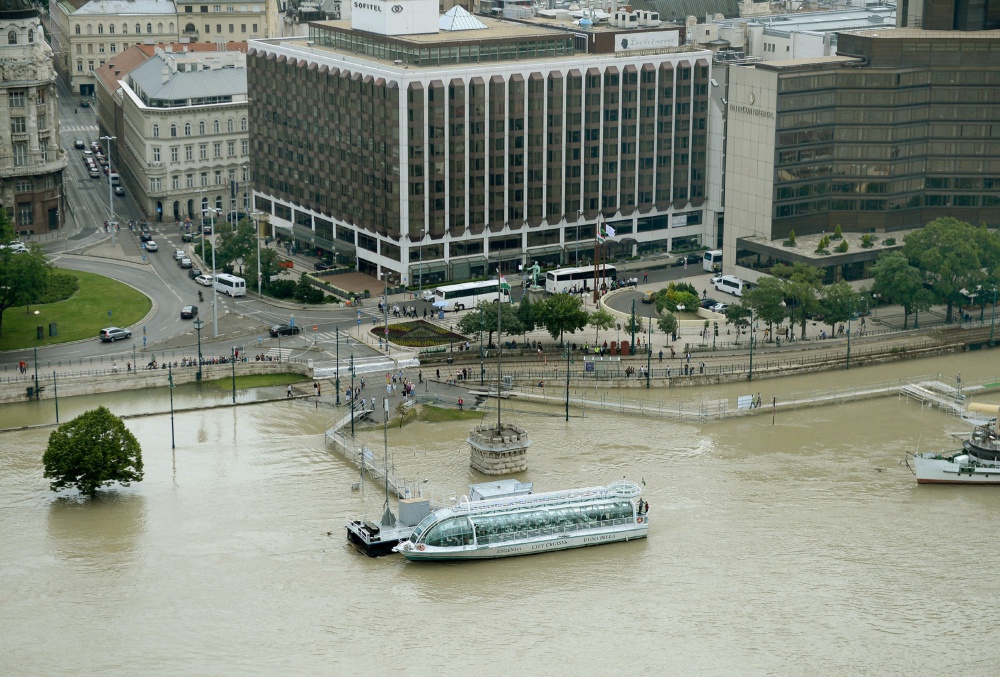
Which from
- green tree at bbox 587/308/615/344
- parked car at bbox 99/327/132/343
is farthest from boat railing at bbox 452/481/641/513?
parked car at bbox 99/327/132/343

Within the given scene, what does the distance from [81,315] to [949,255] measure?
83.2 meters

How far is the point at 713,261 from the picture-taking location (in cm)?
17675

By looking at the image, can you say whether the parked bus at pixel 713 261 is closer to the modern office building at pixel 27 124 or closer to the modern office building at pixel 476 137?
the modern office building at pixel 476 137

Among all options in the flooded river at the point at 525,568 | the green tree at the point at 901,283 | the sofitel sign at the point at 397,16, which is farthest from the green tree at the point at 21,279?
the green tree at the point at 901,283

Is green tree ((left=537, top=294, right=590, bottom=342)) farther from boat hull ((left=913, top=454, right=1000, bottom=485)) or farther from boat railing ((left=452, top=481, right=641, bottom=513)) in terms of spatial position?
boat hull ((left=913, top=454, right=1000, bottom=485))

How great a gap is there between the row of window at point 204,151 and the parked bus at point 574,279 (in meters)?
48.2

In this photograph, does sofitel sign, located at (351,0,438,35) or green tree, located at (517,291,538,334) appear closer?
green tree, located at (517,291,538,334)

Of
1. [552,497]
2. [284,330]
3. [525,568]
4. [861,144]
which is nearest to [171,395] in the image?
[284,330]

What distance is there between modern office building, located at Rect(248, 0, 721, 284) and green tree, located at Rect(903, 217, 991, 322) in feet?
91.9

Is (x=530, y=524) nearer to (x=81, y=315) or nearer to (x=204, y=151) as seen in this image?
(x=81, y=315)

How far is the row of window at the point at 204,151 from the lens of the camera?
19200 centimetres

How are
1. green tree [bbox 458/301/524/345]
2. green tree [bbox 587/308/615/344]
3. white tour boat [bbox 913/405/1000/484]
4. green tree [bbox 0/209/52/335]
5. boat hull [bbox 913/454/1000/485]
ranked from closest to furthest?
boat hull [bbox 913/454/1000/485]
white tour boat [bbox 913/405/1000/484]
green tree [bbox 0/209/52/335]
green tree [bbox 458/301/524/345]
green tree [bbox 587/308/615/344]

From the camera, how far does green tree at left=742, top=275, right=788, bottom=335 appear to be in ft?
499

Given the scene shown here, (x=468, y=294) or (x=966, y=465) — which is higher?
(x=468, y=294)
